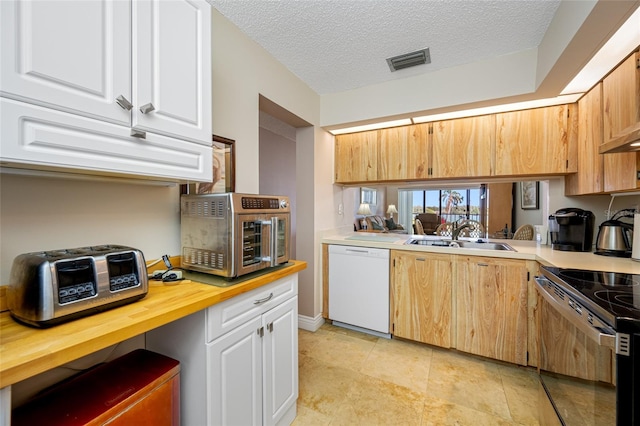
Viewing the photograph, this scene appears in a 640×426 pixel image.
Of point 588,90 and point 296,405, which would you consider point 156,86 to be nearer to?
point 296,405

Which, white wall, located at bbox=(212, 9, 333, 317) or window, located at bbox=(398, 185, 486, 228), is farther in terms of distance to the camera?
window, located at bbox=(398, 185, 486, 228)

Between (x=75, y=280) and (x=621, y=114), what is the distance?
2.74 m

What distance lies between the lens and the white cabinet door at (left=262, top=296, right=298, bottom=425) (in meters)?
1.30

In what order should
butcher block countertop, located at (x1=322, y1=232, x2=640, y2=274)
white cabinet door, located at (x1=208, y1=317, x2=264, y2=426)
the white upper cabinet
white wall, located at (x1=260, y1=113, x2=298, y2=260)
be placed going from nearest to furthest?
the white upper cabinet, white cabinet door, located at (x1=208, y1=317, x2=264, y2=426), butcher block countertop, located at (x1=322, y1=232, x2=640, y2=274), white wall, located at (x1=260, y1=113, x2=298, y2=260)

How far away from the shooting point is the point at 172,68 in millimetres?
1060

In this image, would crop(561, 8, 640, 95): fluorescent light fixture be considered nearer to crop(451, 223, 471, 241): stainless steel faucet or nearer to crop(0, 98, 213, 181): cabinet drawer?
crop(451, 223, 471, 241): stainless steel faucet

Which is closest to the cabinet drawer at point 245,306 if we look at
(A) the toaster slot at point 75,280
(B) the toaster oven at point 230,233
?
(B) the toaster oven at point 230,233

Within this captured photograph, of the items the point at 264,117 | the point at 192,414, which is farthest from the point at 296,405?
the point at 264,117

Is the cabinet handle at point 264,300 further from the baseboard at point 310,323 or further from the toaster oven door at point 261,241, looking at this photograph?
the baseboard at point 310,323

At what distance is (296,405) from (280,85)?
2.37 metres

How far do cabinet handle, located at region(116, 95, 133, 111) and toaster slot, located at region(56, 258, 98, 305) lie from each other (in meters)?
0.53

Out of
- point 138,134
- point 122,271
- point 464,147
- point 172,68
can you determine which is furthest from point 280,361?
point 464,147

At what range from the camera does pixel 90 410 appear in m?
0.80

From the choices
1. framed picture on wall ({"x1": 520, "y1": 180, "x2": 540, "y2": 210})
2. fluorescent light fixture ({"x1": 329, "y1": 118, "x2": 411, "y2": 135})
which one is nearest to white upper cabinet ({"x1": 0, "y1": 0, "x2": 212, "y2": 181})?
fluorescent light fixture ({"x1": 329, "y1": 118, "x2": 411, "y2": 135})
